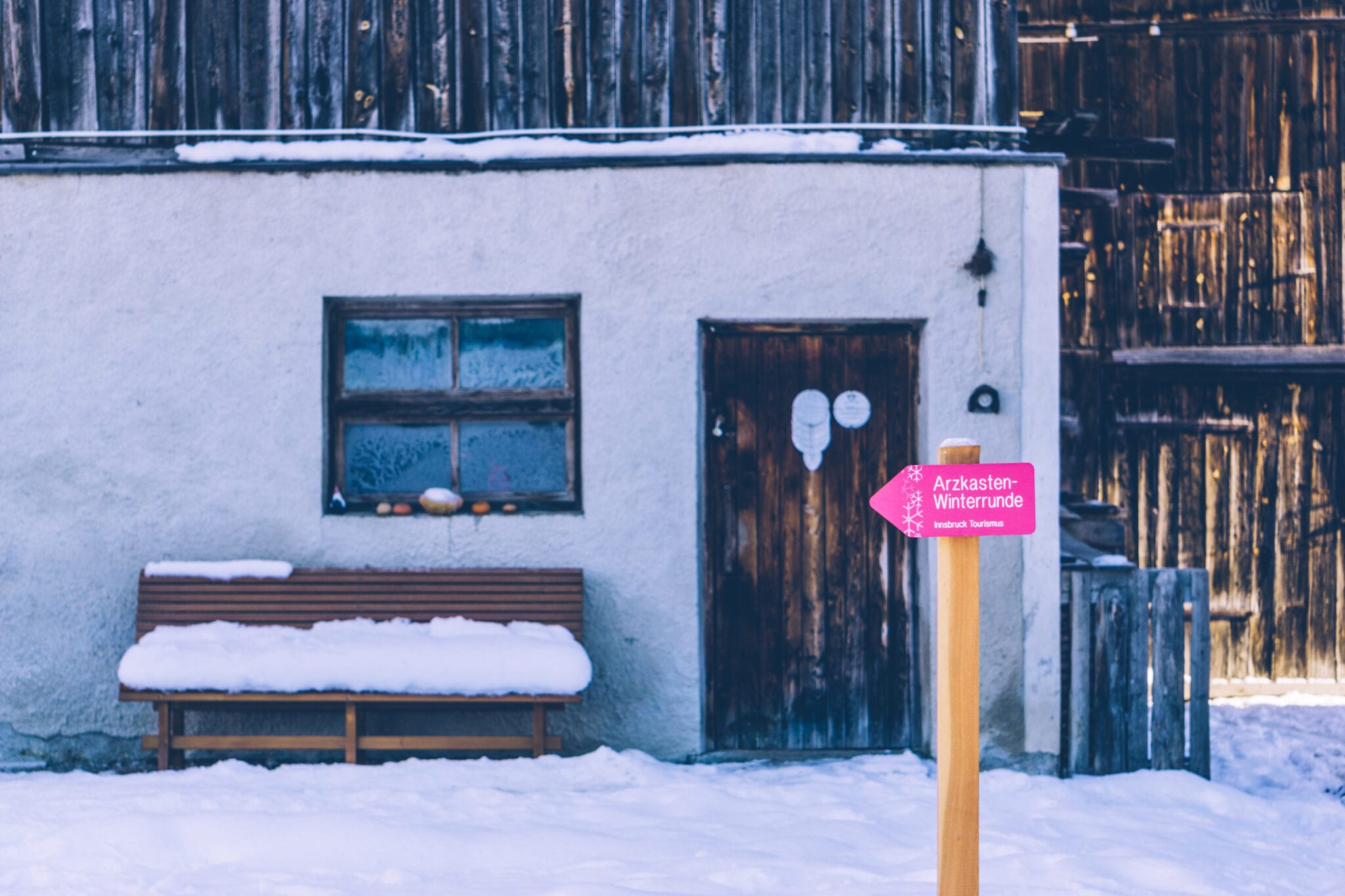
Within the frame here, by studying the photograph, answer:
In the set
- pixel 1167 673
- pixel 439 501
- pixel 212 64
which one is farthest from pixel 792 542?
pixel 212 64

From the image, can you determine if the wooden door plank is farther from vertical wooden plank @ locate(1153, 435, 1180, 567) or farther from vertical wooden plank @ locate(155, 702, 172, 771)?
vertical wooden plank @ locate(1153, 435, 1180, 567)

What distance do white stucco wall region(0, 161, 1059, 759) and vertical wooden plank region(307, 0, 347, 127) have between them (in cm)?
36

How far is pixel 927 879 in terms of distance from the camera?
357 cm

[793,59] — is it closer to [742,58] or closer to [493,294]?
[742,58]

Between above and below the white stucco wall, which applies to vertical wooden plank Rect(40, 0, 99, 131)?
above

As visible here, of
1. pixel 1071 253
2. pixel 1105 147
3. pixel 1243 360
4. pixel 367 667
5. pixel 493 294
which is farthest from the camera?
pixel 1243 360

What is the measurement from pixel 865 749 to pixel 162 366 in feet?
12.8

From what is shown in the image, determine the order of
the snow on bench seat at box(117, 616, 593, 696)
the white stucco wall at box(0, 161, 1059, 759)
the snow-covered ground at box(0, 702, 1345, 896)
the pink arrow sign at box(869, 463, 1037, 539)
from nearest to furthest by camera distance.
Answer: the pink arrow sign at box(869, 463, 1037, 539)
the snow-covered ground at box(0, 702, 1345, 896)
the snow on bench seat at box(117, 616, 593, 696)
the white stucco wall at box(0, 161, 1059, 759)

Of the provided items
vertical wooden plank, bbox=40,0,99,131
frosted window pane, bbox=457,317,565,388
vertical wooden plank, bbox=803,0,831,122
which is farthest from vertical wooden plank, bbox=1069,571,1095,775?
vertical wooden plank, bbox=40,0,99,131

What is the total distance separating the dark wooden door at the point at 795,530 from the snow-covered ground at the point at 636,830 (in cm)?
41

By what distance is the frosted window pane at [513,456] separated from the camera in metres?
5.36

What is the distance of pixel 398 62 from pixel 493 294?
1285 millimetres

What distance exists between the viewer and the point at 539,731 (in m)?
4.89

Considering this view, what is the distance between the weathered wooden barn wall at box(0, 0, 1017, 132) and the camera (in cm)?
534
